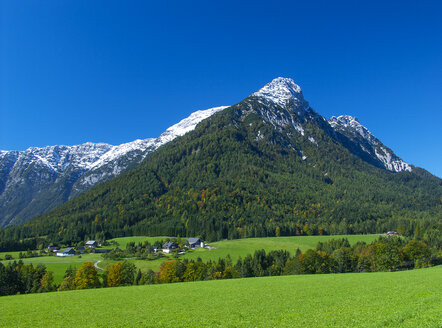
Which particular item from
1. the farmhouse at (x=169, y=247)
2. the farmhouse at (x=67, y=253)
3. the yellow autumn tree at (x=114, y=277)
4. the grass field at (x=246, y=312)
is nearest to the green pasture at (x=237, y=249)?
the farmhouse at (x=169, y=247)

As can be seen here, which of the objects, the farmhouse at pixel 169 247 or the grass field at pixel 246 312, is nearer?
the grass field at pixel 246 312

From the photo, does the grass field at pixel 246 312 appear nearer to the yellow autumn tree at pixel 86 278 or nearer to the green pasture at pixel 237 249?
the yellow autumn tree at pixel 86 278

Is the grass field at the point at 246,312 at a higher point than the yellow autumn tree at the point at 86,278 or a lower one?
higher

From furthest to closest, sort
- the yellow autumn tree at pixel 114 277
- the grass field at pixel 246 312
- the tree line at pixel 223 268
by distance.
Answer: the tree line at pixel 223 268 < the yellow autumn tree at pixel 114 277 < the grass field at pixel 246 312

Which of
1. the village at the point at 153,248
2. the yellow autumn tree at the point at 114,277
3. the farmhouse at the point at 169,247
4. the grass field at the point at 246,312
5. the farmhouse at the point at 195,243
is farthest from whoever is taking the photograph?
the farmhouse at the point at 195,243

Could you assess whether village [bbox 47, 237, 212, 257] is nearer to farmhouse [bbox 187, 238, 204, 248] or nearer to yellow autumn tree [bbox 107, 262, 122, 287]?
farmhouse [bbox 187, 238, 204, 248]

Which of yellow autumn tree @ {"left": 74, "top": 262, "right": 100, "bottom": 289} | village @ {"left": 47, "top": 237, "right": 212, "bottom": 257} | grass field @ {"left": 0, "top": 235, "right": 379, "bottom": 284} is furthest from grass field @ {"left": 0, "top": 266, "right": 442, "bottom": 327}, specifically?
village @ {"left": 47, "top": 237, "right": 212, "bottom": 257}

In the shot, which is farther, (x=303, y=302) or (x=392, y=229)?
(x=392, y=229)

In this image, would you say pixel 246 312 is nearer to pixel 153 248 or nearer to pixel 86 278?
pixel 86 278

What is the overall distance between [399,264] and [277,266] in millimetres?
44376

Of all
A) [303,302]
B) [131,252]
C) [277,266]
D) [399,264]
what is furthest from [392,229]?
[303,302]

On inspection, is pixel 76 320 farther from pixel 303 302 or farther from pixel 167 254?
pixel 167 254

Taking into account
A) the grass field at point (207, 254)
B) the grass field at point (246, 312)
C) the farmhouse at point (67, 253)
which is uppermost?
the grass field at point (246, 312)

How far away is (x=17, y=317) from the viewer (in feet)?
99.2
